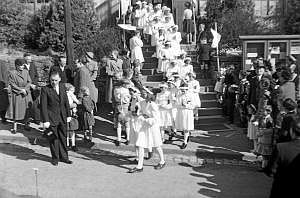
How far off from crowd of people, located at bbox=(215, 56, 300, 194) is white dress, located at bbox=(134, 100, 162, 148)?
202 cm

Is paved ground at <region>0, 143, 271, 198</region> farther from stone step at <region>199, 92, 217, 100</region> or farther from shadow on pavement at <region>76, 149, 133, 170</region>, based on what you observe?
stone step at <region>199, 92, 217, 100</region>

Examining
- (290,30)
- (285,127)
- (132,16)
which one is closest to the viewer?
(285,127)

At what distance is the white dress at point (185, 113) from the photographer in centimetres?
1176

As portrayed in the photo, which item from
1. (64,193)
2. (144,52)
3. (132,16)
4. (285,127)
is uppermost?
(132,16)

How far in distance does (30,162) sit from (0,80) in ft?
11.9

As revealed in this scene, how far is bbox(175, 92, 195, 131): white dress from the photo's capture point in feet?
38.6

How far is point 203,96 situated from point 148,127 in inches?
205

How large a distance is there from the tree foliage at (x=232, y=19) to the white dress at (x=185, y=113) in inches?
250

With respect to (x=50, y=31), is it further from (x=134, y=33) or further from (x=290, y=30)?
(x=290, y=30)

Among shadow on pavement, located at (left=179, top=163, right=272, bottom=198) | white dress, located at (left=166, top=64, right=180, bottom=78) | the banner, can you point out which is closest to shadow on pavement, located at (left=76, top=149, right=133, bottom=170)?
shadow on pavement, located at (left=179, top=163, right=272, bottom=198)

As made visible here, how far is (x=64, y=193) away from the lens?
9062mm

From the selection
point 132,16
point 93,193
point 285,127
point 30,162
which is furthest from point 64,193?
point 132,16

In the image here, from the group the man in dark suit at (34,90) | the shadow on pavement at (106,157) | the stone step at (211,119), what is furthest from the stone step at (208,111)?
the man in dark suit at (34,90)

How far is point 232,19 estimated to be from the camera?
63.0ft
